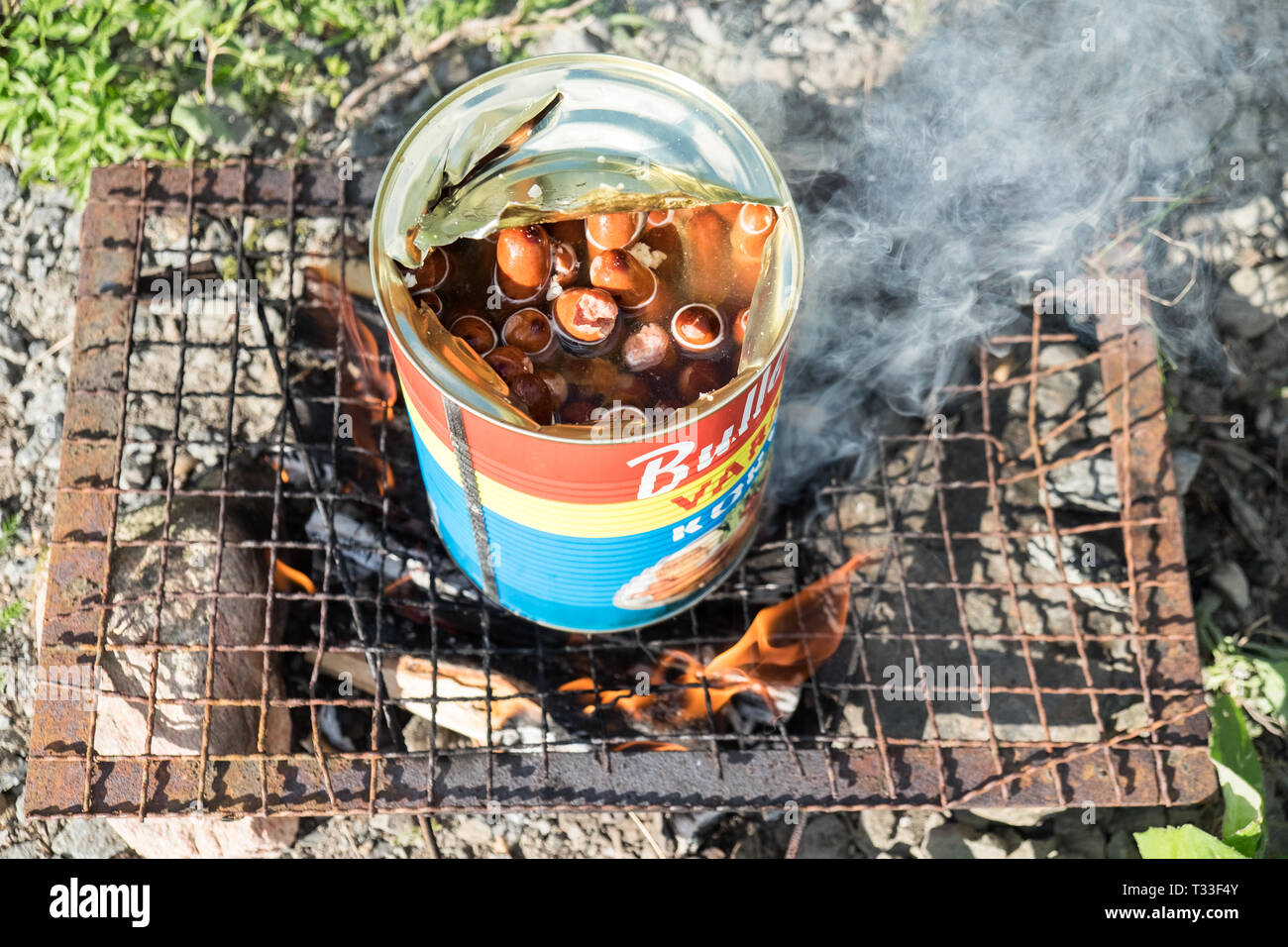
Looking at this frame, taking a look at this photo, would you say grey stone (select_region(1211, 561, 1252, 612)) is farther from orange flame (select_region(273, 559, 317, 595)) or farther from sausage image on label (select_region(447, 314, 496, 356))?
orange flame (select_region(273, 559, 317, 595))

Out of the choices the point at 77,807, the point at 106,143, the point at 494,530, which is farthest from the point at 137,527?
the point at 106,143

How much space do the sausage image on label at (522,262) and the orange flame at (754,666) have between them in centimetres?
112

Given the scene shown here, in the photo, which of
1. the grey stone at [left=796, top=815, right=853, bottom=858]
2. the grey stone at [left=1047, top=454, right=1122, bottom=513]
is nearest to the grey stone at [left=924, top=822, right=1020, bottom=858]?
the grey stone at [left=796, top=815, right=853, bottom=858]

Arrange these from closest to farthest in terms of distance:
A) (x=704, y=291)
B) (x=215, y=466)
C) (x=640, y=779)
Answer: (x=704, y=291) < (x=640, y=779) < (x=215, y=466)

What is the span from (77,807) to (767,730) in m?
1.72

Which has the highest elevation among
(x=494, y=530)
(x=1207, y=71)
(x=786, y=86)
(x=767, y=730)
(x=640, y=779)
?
(x=786, y=86)

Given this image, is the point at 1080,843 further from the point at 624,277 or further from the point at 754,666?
the point at 624,277

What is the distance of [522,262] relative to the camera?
2.18m

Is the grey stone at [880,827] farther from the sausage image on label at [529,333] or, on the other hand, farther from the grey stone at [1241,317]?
the grey stone at [1241,317]

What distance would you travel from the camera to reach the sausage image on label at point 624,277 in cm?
→ 220

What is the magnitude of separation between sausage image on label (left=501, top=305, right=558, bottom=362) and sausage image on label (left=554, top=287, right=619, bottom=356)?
34 millimetres

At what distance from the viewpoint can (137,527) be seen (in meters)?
2.88

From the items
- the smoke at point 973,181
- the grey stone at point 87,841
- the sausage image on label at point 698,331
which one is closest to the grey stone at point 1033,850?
the smoke at point 973,181
